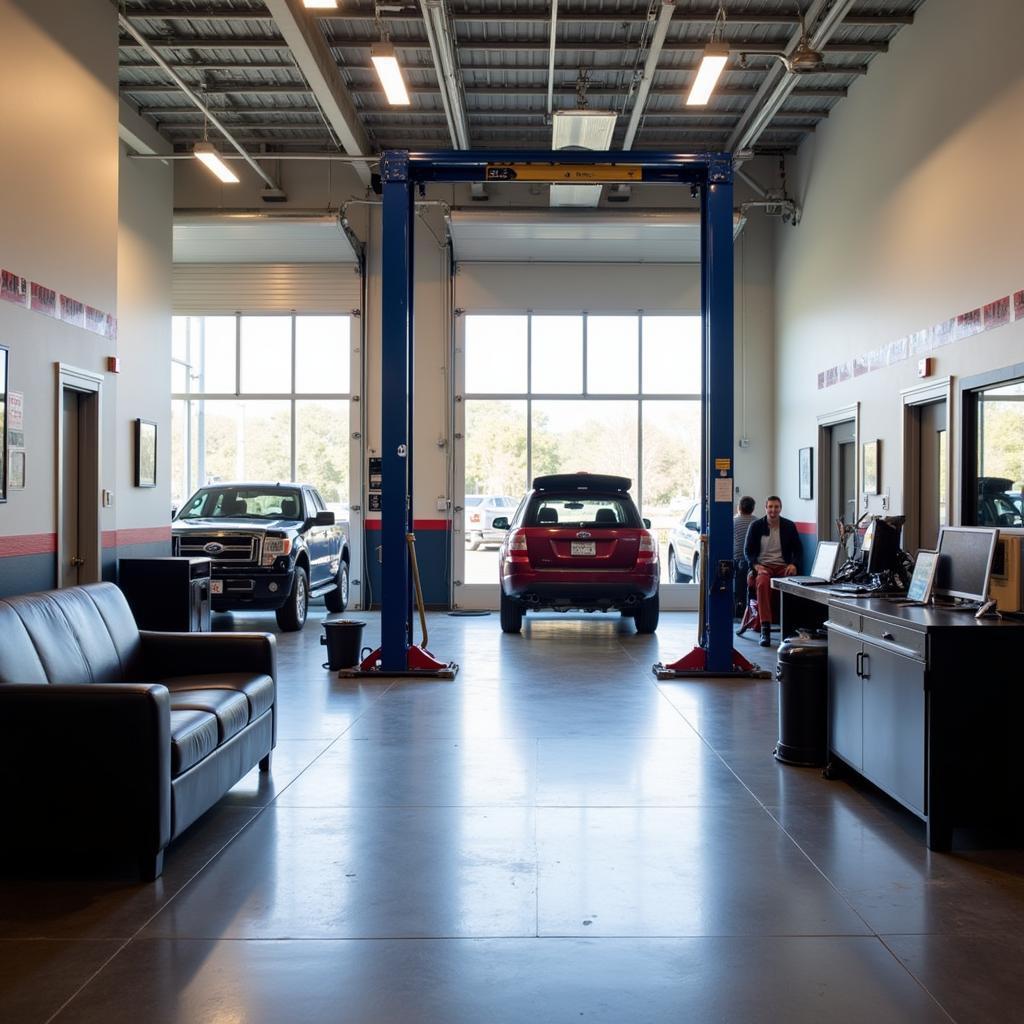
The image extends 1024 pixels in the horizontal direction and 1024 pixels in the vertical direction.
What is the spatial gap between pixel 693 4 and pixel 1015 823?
26.3ft

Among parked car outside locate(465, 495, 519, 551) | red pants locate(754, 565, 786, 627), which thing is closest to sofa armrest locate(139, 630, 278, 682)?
red pants locate(754, 565, 786, 627)

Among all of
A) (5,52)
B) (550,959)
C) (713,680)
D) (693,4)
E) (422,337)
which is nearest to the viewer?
(550,959)

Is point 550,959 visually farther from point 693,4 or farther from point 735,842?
point 693,4

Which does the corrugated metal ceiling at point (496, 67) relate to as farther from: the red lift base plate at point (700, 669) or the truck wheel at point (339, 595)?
the red lift base plate at point (700, 669)

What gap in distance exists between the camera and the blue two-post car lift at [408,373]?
26.7 ft

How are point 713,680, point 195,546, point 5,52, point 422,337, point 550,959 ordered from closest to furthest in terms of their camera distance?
point 550,959, point 5,52, point 713,680, point 195,546, point 422,337

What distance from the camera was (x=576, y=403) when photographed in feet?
46.1

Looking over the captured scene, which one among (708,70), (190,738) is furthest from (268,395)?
(190,738)

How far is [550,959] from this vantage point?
9.93 feet

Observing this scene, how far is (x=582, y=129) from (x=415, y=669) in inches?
224

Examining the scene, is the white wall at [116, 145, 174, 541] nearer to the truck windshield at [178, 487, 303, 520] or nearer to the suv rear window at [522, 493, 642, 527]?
the truck windshield at [178, 487, 303, 520]

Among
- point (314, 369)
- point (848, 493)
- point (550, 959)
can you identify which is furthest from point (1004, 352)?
point (314, 369)

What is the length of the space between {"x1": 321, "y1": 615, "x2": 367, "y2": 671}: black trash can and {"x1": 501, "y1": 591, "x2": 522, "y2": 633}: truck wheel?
246 cm

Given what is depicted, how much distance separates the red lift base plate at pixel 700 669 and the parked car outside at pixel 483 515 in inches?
232
